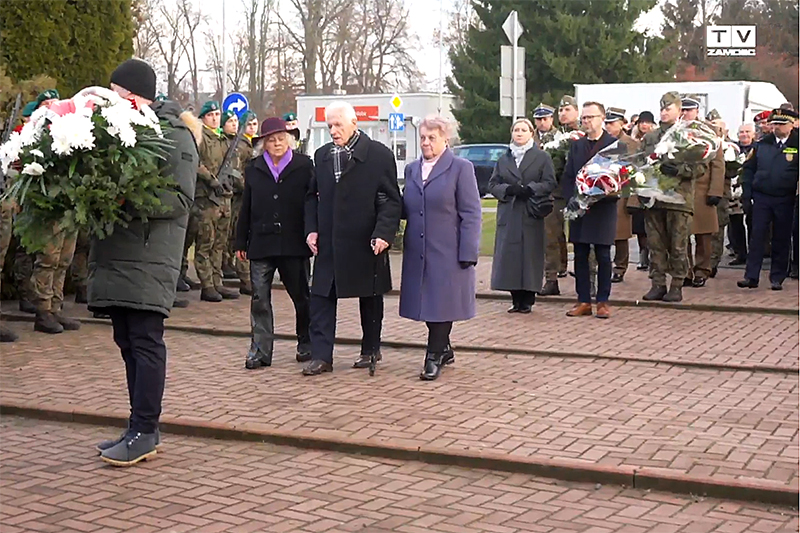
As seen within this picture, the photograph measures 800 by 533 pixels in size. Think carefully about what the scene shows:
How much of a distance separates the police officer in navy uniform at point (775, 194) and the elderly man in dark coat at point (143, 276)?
8.50m

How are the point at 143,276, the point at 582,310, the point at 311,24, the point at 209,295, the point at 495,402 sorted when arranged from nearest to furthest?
the point at 143,276
the point at 495,402
the point at 582,310
the point at 209,295
the point at 311,24

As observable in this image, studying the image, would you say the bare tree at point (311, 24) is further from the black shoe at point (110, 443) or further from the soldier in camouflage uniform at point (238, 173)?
the black shoe at point (110, 443)

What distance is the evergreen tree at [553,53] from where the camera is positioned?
46969mm

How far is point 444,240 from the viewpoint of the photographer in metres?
8.63

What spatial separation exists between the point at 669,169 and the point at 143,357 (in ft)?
22.9

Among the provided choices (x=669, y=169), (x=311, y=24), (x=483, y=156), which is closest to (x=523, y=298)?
(x=669, y=169)

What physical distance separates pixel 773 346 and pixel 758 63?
53207 mm

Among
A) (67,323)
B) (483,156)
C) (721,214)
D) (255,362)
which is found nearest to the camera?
(255,362)

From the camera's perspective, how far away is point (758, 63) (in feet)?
196

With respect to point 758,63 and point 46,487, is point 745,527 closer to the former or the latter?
point 46,487

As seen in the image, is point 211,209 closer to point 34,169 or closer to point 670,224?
point 670,224

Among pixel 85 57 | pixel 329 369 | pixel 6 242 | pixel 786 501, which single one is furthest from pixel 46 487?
pixel 85 57

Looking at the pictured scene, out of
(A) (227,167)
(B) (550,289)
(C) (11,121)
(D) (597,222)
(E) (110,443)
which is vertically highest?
(C) (11,121)

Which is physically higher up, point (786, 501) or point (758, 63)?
point (758, 63)
